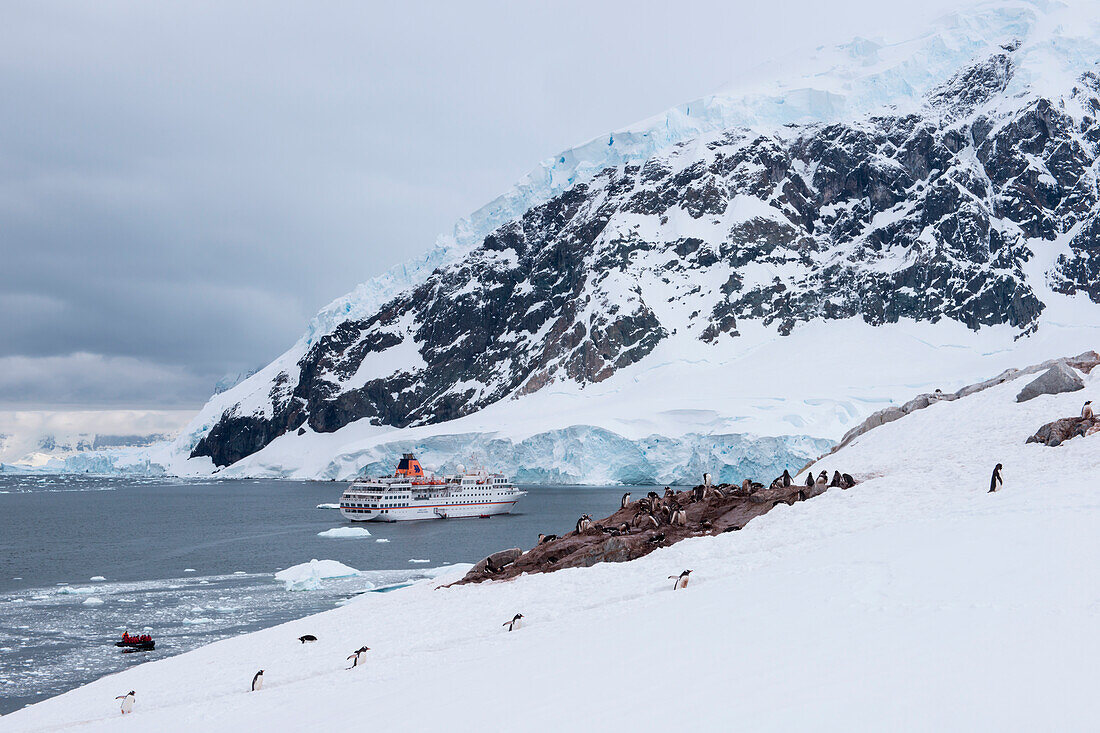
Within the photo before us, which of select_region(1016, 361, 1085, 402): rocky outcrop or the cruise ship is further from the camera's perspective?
the cruise ship

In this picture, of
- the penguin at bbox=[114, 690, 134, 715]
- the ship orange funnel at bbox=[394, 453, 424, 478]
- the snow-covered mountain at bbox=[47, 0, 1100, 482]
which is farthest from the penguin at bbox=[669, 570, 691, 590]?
the snow-covered mountain at bbox=[47, 0, 1100, 482]

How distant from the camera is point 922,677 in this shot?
7656 millimetres

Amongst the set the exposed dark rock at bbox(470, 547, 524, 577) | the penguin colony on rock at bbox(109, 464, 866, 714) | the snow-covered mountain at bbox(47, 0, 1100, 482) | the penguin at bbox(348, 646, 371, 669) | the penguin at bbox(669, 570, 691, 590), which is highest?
the snow-covered mountain at bbox(47, 0, 1100, 482)

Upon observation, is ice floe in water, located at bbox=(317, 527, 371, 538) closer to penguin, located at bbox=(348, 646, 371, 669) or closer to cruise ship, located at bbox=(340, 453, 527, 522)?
cruise ship, located at bbox=(340, 453, 527, 522)

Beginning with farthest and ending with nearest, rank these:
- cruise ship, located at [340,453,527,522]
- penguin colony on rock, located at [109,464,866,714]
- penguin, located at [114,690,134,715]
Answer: cruise ship, located at [340,453,527,522], penguin colony on rock, located at [109,464,866,714], penguin, located at [114,690,134,715]

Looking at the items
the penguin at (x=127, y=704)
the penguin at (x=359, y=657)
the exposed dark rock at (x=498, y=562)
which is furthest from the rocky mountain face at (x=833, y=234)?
the penguin at (x=127, y=704)

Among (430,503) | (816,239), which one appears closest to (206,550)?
(430,503)

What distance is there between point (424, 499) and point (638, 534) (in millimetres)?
66753

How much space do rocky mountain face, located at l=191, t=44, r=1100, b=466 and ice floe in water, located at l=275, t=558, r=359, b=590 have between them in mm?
119732

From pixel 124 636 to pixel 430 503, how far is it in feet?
185

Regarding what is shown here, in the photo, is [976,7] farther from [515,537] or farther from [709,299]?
[515,537]

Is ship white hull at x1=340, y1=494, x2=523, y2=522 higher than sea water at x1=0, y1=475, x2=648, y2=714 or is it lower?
lower

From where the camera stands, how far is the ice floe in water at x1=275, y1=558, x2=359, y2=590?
134ft

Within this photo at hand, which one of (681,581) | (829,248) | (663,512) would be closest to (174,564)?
(663,512)
